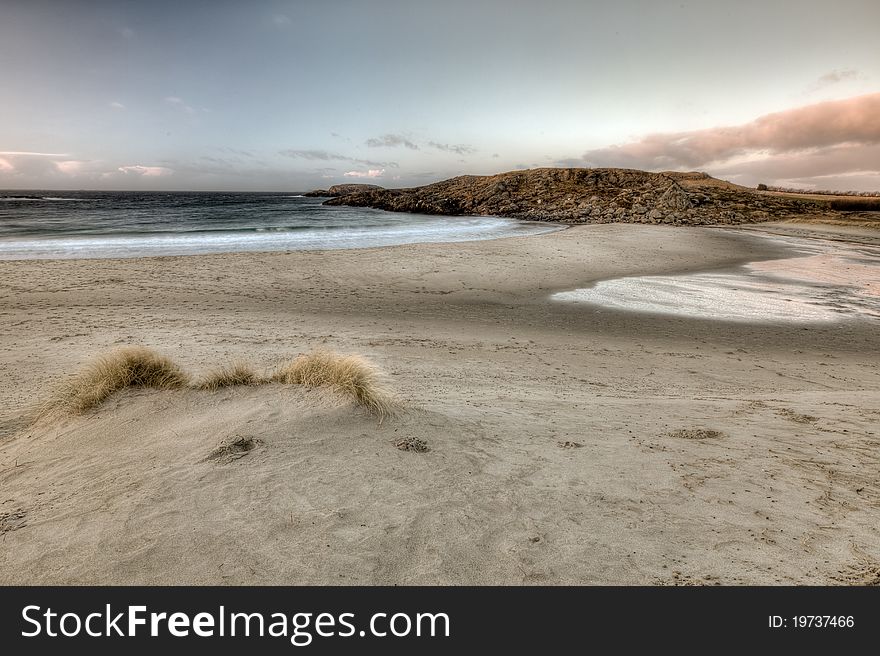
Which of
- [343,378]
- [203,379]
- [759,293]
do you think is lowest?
[759,293]

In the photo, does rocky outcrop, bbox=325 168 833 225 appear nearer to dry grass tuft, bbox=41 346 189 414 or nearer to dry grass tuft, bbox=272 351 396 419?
dry grass tuft, bbox=272 351 396 419

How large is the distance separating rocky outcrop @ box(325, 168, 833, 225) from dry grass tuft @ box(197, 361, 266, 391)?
35.4 m

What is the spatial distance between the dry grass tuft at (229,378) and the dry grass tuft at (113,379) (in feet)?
1.00

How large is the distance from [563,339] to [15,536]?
820 cm

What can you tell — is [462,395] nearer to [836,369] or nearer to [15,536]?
[15,536]

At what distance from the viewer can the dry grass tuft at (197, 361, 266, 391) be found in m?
5.44

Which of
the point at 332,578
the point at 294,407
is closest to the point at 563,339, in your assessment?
Result: the point at 294,407

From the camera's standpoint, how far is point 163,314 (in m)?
10.6

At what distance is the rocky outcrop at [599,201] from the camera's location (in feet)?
126

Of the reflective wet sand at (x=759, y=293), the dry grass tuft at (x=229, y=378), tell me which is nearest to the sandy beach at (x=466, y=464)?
the dry grass tuft at (x=229, y=378)

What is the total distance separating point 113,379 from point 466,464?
13.9 ft

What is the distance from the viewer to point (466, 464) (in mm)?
4039

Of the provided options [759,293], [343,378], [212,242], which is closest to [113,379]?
[343,378]

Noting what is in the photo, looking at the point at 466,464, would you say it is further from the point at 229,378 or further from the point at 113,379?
the point at 113,379
